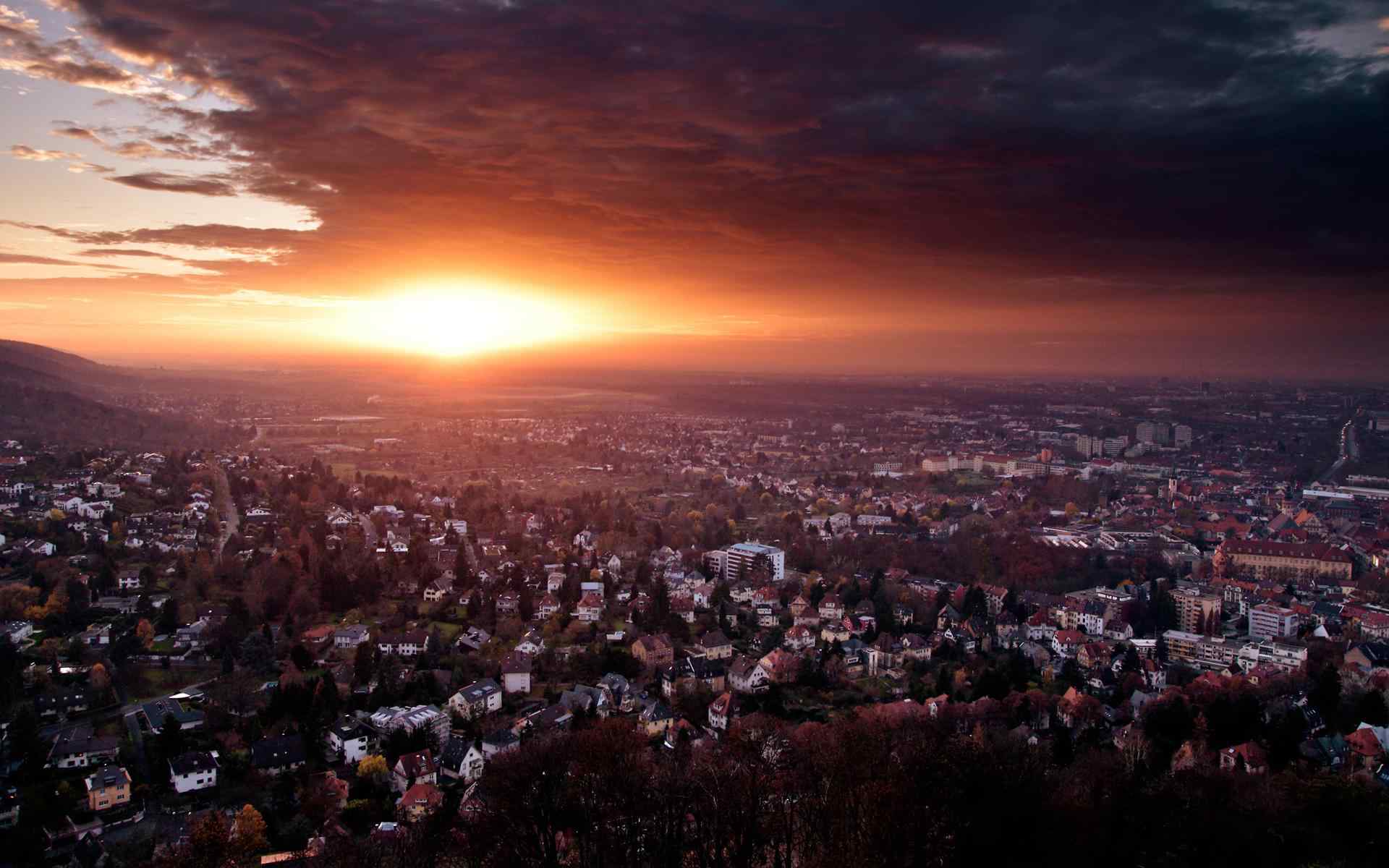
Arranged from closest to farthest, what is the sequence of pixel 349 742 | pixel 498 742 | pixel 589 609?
pixel 498 742 → pixel 349 742 → pixel 589 609

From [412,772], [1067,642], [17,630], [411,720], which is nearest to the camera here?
[412,772]

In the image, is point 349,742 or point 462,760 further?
point 349,742

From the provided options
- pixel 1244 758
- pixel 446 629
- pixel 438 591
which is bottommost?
pixel 446 629

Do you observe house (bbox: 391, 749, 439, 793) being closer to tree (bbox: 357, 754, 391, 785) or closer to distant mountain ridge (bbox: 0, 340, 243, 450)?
tree (bbox: 357, 754, 391, 785)

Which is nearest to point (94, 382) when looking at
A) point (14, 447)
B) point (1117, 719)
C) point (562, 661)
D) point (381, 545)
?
point (14, 447)

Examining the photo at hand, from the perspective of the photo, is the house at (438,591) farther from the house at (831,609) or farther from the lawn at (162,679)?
the house at (831,609)

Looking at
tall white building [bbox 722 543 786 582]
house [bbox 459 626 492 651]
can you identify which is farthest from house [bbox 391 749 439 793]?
tall white building [bbox 722 543 786 582]

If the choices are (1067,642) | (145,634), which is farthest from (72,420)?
(1067,642)

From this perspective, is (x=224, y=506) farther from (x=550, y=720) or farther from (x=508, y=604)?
(x=550, y=720)
